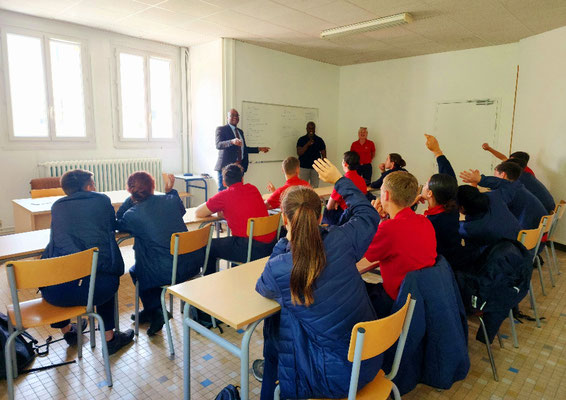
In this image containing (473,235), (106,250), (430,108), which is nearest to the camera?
(106,250)

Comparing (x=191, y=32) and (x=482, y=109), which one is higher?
(x=191, y=32)

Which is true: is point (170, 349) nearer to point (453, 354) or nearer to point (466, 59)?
point (453, 354)

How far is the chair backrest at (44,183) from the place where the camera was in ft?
15.9

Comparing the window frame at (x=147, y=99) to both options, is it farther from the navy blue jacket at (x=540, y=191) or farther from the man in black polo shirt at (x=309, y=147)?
the navy blue jacket at (x=540, y=191)

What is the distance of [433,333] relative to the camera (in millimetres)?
1777

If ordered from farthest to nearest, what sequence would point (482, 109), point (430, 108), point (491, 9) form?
point (430, 108), point (482, 109), point (491, 9)

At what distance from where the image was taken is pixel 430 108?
6.80 metres

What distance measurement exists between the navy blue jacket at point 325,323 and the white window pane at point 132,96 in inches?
211

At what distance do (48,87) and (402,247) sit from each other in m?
5.30

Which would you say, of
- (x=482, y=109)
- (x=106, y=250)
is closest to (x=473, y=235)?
(x=106, y=250)

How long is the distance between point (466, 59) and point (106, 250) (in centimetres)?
619

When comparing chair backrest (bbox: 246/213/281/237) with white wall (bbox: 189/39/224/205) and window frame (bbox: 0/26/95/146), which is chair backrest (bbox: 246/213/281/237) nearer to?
white wall (bbox: 189/39/224/205)

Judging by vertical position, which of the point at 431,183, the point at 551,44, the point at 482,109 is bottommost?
the point at 431,183

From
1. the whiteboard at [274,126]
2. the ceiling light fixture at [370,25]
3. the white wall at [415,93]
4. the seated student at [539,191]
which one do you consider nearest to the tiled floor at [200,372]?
the seated student at [539,191]
